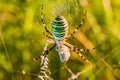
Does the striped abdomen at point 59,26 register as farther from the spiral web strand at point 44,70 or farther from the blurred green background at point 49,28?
the spiral web strand at point 44,70

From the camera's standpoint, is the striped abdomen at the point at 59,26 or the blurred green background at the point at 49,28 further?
Result: the blurred green background at the point at 49,28

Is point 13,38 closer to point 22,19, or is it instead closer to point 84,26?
point 22,19

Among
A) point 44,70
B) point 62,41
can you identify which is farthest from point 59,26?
point 44,70

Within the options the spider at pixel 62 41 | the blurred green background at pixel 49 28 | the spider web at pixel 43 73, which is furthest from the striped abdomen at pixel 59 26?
the spider web at pixel 43 73

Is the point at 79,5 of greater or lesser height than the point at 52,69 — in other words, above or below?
above

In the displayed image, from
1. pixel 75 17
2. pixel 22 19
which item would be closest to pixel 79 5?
pixel 75 17
